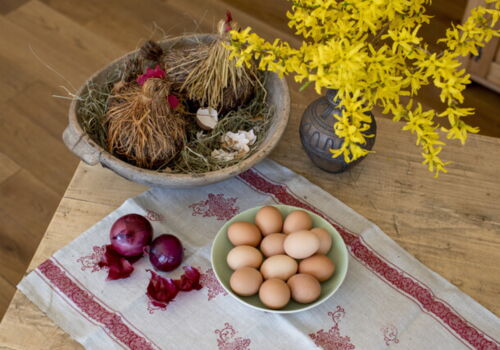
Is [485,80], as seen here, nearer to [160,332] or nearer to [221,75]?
[221,75]

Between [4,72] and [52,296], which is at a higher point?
[52,296]

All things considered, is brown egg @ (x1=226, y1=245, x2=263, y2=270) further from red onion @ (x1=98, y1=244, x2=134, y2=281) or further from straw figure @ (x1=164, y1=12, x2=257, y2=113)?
straw figure @ (x1=164, y1=12, x2=257, y2=113)

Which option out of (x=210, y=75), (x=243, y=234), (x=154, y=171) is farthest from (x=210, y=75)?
(x=243, y=234)

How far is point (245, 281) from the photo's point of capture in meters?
0.79

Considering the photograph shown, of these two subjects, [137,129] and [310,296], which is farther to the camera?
[137,129]

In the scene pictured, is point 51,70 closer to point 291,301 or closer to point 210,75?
point 210,75

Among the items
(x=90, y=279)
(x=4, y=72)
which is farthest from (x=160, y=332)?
(x=4, y=72)

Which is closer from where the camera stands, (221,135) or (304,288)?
(304,288)

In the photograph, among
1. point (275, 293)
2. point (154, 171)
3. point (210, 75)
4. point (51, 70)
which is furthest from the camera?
point (51, 70)

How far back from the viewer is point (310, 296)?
79 centimetres

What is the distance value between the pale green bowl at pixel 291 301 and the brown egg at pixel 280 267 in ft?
0.13

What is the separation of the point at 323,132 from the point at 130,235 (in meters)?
0.37

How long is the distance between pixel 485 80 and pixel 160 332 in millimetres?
1661

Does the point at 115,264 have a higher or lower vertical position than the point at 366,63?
lower
